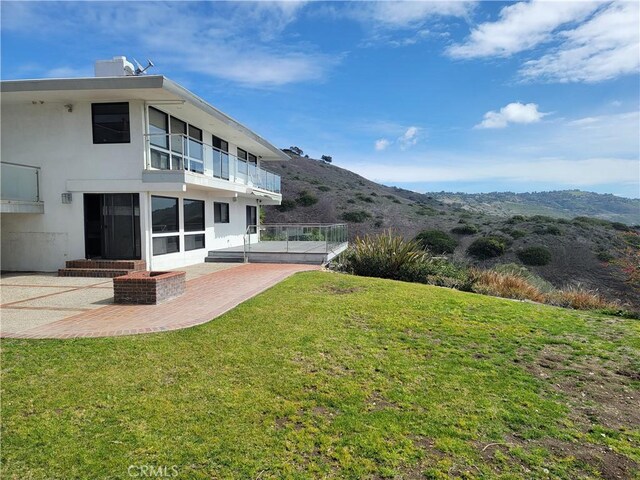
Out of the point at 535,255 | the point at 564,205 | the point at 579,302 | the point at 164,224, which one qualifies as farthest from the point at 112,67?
the point at 564,205

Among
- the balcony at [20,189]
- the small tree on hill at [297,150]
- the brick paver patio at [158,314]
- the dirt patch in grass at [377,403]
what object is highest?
the small tree on hill at [297,150]

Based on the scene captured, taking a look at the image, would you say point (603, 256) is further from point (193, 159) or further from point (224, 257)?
point (193, 159)

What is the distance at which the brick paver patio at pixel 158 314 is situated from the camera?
19.5ft

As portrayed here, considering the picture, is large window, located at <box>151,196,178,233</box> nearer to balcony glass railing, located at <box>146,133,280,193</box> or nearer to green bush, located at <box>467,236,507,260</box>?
balcony glass railing, located at <box>146,133,280,193</box>

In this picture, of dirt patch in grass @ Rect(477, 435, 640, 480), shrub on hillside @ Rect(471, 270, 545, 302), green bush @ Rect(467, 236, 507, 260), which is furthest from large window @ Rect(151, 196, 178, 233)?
green bush @ Rect(467, 236, 507, 260)

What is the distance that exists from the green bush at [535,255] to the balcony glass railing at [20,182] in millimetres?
26802

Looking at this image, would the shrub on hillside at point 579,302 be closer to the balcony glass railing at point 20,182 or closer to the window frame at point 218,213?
the window frame at point 218,213

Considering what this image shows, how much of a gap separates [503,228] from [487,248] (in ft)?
19.6

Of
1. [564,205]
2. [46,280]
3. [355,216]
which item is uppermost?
[564,205]

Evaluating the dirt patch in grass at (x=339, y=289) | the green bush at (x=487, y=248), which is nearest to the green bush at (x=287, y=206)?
the green bush at (x=487, y=248)

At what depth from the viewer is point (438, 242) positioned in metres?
30.0

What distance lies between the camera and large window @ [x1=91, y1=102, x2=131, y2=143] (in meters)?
12.2

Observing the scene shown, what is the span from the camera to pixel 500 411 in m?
3.98

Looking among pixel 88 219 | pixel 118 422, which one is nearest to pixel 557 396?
pixel 118 422
